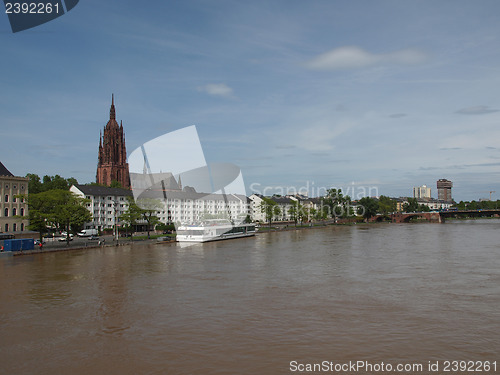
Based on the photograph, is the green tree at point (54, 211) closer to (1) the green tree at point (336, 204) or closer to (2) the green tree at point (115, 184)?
(2) the green tree at point (115, 184)

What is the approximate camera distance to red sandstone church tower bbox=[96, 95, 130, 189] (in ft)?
602

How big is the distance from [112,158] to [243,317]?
174 m

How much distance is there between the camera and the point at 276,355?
57.2 ft

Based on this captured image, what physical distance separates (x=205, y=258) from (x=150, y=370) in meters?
36.4

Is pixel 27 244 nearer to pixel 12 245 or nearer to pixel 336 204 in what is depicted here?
pixel 12 245

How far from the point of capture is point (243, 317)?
2319 centimetres

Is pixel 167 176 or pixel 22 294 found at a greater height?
pixel 167 176

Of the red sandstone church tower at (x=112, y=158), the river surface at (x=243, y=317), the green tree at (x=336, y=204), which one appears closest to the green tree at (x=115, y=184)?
the red sandstone church tower at (x=112, y=158)

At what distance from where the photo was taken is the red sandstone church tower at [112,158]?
183375mm

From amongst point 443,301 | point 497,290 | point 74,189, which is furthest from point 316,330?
point 74,189

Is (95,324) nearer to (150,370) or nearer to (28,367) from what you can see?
(28,367)

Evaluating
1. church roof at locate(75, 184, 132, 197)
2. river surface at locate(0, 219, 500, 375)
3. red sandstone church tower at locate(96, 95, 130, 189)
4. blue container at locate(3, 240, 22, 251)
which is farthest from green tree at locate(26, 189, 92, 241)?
red sandstone church tower at locate(96, 95, 130, 189)

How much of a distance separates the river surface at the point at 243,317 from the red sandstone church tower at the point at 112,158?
146826 millimetres

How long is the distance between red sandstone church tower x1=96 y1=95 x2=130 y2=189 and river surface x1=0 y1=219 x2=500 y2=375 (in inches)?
5781
